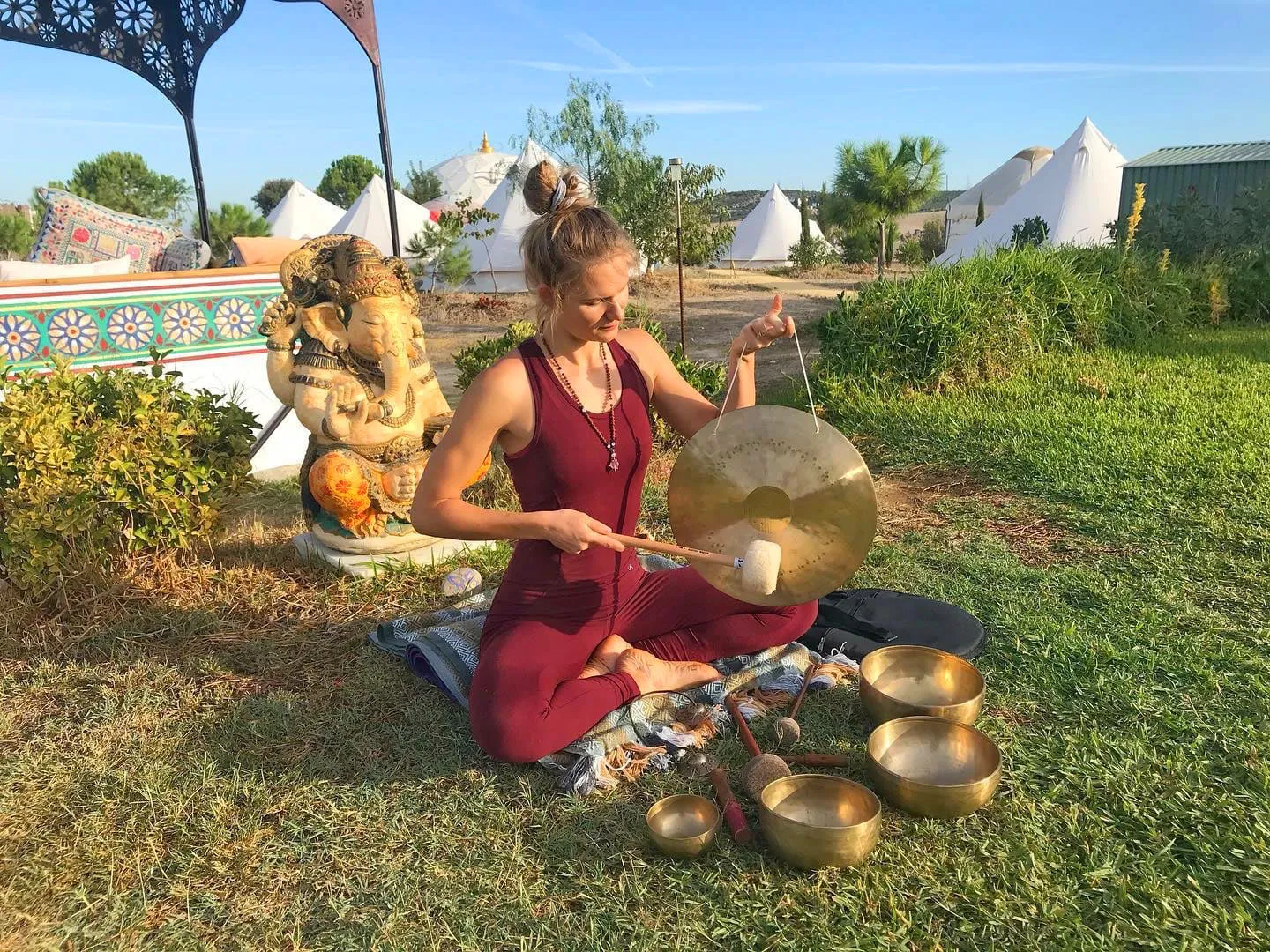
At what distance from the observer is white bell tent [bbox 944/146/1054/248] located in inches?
1124

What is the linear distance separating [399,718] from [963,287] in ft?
19.4

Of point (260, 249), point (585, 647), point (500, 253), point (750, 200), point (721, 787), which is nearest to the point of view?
point (721, 787)

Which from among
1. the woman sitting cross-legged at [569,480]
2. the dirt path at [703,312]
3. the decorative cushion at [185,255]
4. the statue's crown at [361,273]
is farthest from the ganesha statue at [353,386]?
the dirt path at [703,312]

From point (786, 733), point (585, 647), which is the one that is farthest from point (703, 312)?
point (786, 733)

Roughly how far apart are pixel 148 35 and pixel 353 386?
527cm

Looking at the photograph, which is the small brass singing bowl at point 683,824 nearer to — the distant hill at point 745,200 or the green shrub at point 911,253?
the green shrub at point 911,253

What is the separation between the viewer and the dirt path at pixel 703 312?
10.8 m

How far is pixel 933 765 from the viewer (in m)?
2.28

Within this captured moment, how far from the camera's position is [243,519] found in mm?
4684

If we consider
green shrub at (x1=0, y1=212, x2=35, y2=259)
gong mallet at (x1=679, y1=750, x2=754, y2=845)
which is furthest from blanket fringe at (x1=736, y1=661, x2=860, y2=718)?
green shrub at (x1=0, y1=212, x2=35, y2=259)

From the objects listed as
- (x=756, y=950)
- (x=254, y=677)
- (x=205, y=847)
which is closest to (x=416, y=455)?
(x=254, y=677)

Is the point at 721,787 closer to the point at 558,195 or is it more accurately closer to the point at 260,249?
the point at 558,195

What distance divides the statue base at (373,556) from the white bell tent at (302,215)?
1933 centimetres

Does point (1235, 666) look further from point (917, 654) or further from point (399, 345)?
point (399, 345)
